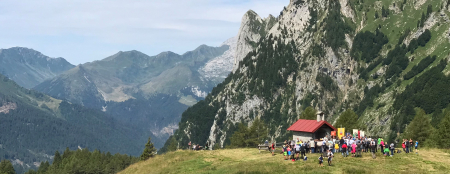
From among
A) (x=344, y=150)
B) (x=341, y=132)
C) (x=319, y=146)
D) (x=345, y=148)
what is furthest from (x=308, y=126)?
(x=345, y=148)

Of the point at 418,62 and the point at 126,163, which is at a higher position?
the point at 418,62

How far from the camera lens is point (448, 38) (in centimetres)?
19138

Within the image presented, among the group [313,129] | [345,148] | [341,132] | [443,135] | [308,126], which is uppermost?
[308,126]

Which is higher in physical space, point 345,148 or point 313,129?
point 313,129

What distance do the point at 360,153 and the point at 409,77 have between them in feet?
491

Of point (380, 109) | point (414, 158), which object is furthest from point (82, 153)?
point (414, 158)

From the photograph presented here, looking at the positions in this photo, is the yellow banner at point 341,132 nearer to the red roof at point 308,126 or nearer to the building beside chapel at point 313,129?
the building beside chapel at point 313,129

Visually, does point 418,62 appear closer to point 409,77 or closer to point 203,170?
point 409,77

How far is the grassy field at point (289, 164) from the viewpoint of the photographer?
52031 millimetres

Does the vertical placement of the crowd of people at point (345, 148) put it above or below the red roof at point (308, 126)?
below

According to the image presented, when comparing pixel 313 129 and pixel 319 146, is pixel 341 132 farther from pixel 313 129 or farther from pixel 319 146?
pixel 319 146

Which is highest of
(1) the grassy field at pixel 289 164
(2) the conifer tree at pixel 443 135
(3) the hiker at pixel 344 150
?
(2) the conifer tree at pixel 443 135

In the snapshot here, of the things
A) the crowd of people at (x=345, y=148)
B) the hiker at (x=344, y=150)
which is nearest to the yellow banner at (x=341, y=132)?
the crowd of people at (x=345, y=148)

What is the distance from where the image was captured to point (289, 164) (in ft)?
184
